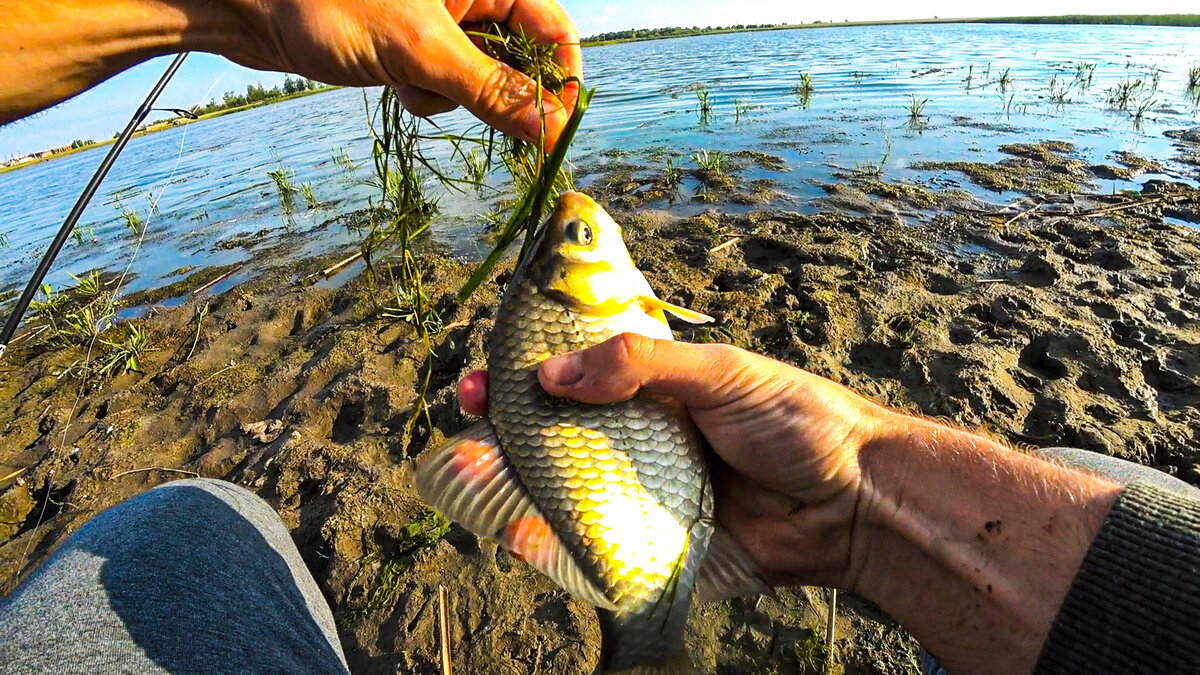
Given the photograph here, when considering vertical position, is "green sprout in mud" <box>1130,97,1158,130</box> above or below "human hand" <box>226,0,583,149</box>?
below

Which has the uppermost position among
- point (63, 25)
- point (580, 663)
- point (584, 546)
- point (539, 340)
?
point (63, 25)

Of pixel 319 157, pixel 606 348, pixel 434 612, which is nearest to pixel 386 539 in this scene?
pixel 434 612

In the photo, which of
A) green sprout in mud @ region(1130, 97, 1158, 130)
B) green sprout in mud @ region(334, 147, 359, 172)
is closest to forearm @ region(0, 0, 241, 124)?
green sprout in mud @ region(334, 147, 359, 172)

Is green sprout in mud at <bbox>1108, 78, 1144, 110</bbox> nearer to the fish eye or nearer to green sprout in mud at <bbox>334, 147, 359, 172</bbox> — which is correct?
the fish eye

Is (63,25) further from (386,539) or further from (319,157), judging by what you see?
(319,157)

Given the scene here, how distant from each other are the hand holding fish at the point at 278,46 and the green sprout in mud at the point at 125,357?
14.8 ft

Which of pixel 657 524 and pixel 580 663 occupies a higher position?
pixel 657 524

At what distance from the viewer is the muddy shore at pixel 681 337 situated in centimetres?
300

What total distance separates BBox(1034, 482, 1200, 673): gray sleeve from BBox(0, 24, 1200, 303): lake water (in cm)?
721

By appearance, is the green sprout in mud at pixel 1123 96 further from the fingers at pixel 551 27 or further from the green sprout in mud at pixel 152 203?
the green sprout in mud at pixel 152 203

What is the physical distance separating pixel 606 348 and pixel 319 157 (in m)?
17.4

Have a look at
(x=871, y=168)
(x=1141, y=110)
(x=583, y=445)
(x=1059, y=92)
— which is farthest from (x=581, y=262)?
(x=1059, y=92)

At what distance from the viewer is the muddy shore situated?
300cm

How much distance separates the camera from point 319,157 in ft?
54.2
